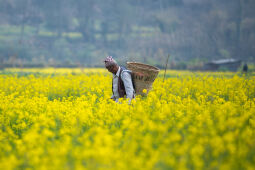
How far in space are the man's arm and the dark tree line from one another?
44660mm

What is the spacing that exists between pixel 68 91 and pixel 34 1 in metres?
80.1

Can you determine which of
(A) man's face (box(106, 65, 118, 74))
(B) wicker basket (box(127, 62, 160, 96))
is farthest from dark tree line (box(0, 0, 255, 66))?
(A) man's face (box(106, 65, 118, 74))

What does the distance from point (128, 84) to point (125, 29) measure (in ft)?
227

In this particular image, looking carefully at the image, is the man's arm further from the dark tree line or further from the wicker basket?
the dark tree line

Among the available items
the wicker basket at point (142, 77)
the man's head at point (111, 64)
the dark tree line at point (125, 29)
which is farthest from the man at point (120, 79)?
the dark tree line at point (125, 29)

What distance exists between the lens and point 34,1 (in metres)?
81.0

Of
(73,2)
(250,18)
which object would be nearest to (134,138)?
(250,18)

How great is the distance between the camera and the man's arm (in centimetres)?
474

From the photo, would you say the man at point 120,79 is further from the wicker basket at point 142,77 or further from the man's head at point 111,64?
the wicker basket at point 142,77

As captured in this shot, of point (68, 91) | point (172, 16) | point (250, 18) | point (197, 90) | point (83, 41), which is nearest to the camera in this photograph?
point (197, 90)

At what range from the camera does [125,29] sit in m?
72.6

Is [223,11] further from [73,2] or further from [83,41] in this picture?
[73,2]

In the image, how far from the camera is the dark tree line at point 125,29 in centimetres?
5789

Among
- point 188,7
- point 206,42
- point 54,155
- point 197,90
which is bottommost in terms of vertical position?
point 54,155
